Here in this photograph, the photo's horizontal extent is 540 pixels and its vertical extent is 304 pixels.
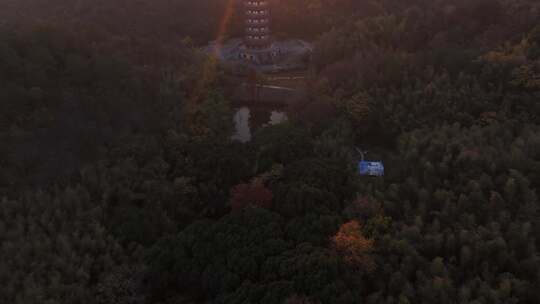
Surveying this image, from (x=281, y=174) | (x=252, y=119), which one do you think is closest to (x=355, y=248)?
(x=281, y=174)

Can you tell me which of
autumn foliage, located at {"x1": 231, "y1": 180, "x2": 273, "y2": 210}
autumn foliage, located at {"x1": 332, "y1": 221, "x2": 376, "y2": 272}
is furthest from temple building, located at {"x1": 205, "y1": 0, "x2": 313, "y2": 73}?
autumn foliage, located at {"x1": 332, "y1": 221, "x2": 376, "y2": 272}

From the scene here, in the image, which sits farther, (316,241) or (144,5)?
(144,5)

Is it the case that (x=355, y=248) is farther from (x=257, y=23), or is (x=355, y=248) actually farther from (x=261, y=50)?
(x=257, y=23)

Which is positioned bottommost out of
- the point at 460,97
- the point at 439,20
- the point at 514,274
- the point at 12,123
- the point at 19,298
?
the point at 19,298

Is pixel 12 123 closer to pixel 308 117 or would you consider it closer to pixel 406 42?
pixel 308 117

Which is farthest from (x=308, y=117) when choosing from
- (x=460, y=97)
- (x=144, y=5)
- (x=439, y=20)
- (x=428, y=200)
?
(x=144, y=5)

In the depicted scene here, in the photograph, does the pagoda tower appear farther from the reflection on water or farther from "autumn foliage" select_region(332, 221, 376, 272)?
"autumn foliage" select_region(332, 221, 376, 272)
